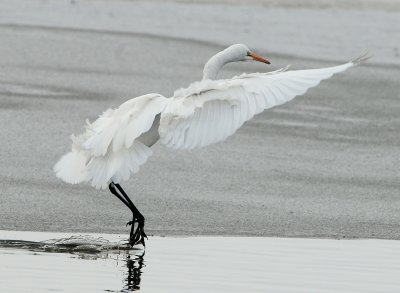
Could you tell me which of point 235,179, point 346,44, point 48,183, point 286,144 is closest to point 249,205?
point 235,179

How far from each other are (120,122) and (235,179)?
267 cm

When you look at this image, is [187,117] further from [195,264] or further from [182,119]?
[195,264]

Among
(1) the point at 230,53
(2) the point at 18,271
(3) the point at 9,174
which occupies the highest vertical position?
(1) the point at 230,53

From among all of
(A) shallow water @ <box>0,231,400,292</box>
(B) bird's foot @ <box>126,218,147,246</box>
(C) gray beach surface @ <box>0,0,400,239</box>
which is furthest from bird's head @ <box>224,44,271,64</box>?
(B) bird's foot @ <box>126,218,147,246</box>

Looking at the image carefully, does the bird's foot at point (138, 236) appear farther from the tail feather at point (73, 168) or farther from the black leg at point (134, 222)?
the tail feather at point (73, 168)

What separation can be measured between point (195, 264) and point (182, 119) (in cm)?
95

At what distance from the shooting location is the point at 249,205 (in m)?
10.1

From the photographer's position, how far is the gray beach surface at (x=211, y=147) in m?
9.71

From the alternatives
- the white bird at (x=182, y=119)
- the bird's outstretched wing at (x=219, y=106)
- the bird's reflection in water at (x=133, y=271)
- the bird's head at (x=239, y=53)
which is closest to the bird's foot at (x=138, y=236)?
the white bird at (x=182, y=119)

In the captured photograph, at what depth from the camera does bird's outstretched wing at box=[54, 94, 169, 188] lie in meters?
8.47

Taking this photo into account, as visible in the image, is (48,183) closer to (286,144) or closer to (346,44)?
(286,144)

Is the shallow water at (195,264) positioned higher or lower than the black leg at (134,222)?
lower

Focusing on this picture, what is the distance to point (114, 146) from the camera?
8492 mm

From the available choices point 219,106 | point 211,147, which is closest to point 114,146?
point 219,106
